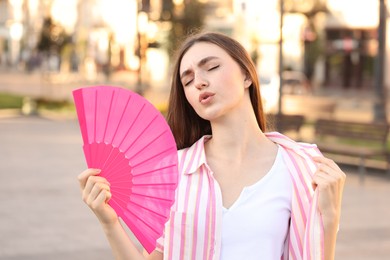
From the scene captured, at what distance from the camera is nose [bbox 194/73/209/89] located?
2.90 m

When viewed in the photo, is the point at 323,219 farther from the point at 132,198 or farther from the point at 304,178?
the point at 132,198

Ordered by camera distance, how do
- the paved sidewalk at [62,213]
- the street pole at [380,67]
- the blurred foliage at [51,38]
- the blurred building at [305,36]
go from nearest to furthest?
the paved sidewalk at [62,213]
the street pole at [380,67]
the blurred foliage at [51,38]
the blurred building at [305,36]

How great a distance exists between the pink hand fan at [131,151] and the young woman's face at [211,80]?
17 cm

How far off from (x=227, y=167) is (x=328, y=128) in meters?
15.7

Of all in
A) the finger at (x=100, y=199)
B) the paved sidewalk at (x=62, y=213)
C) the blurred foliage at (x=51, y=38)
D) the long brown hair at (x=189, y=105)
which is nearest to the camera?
the finger at (x=100, y=199)

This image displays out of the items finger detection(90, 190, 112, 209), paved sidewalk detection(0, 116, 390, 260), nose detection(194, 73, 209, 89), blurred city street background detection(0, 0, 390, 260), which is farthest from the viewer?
blurred city street background detection(0, 0, 390, 260)

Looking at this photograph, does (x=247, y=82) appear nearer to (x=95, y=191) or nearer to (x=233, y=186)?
(x=233, y=186)

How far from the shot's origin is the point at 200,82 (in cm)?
290

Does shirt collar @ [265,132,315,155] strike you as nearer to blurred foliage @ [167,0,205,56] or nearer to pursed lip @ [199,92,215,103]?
pursed lip @ [199,92,215,103]

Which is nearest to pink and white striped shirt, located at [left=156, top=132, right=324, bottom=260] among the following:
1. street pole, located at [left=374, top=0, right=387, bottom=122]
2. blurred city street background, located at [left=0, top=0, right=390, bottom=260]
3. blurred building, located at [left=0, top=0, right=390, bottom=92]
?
blurred city street background, located at [left=0, top=0, right=390, bottom=260]

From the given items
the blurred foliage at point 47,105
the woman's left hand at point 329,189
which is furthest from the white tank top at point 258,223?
the blurred foliage at point 47,105

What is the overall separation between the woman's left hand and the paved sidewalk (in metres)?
6.51

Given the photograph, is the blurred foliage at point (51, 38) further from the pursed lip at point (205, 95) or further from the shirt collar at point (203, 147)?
the pursed lip at point (205, 95)

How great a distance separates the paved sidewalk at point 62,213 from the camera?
31.4 ft
